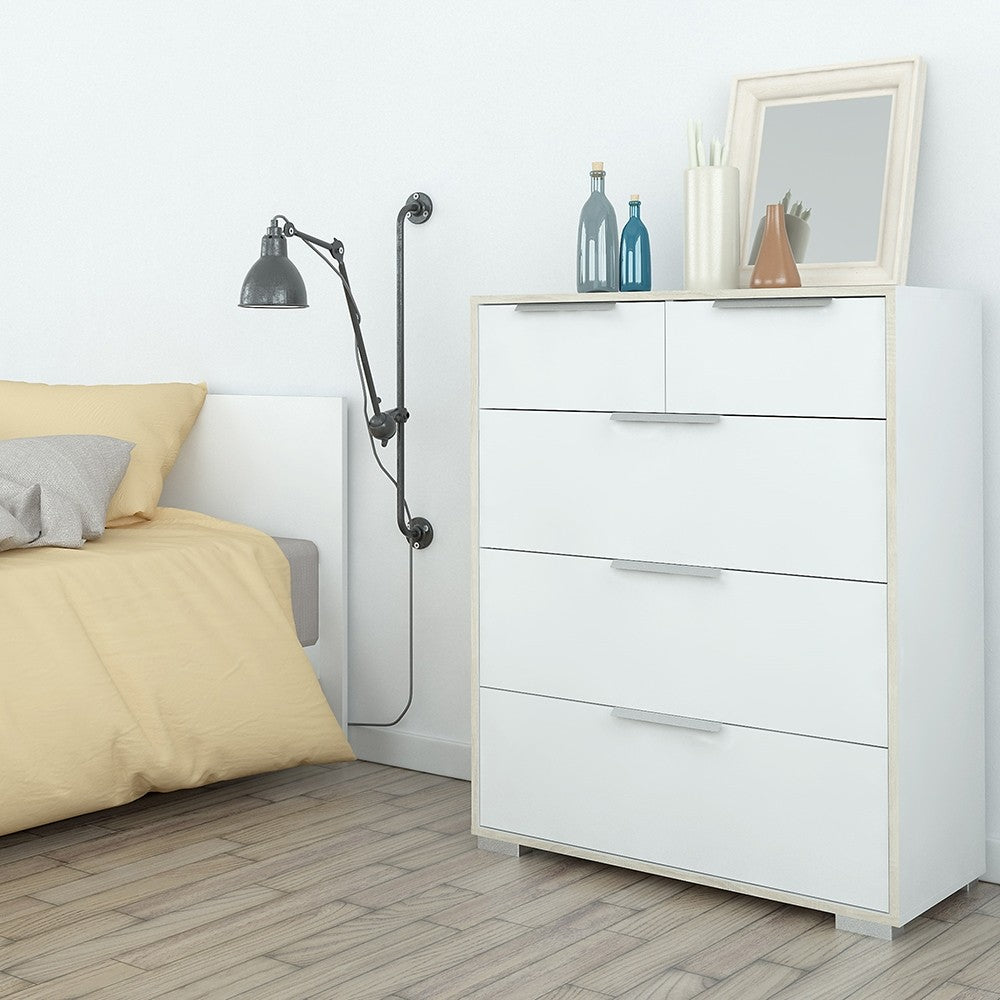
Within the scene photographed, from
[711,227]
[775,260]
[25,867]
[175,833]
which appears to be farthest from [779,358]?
[25,867]

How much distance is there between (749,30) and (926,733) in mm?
1308

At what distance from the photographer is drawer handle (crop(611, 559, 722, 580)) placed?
231 cm

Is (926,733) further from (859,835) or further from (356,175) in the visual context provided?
(356,175)

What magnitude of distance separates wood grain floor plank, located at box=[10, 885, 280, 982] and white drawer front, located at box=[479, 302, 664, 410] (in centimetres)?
96

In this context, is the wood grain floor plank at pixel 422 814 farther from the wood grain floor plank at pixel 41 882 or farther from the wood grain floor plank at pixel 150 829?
the wood grain floor plank at pixel 41 882

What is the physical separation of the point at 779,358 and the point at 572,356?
1.26ft

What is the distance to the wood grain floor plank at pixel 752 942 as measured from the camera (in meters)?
2.09

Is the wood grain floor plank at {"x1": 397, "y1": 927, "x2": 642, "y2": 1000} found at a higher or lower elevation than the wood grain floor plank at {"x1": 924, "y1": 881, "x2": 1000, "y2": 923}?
lower

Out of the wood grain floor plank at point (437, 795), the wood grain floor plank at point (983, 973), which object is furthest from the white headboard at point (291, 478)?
the wood grain floor plank at point (983, 973)

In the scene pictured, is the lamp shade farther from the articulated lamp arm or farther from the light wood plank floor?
the light wood plank floor

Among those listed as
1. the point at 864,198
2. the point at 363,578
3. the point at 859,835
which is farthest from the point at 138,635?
the point at 864,198

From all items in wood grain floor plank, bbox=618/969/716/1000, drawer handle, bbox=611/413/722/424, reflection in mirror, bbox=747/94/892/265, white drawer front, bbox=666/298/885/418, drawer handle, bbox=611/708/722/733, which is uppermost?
reflection in mirror, bbox=747/94/892/265

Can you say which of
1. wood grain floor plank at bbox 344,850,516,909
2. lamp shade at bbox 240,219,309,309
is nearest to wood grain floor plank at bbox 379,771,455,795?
wood grain floor plank at bbox 344,850,516,909

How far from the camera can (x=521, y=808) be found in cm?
258
